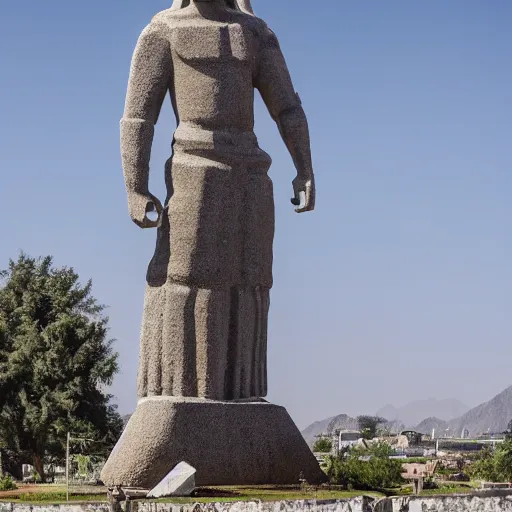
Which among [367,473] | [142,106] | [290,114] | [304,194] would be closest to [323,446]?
[367,473]

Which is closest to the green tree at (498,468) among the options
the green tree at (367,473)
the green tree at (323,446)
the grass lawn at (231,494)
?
the green tree at (367,473)

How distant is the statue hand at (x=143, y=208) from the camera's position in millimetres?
15125

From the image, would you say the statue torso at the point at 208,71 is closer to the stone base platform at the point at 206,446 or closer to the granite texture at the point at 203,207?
the granite texture at the point at 203,207

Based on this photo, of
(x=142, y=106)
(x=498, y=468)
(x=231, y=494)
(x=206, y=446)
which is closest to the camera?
(x=231, y=494)

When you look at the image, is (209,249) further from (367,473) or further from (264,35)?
(367,473)

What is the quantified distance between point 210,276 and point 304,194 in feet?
6.25

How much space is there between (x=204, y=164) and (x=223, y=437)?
3.52 m

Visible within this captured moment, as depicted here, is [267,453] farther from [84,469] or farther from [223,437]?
[84,469]

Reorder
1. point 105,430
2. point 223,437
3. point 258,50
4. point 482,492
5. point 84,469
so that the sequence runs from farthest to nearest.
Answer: point 105,430 → point 84,469 → point 258,50 → point 223,437 → point 482,492

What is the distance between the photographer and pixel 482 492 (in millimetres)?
12906

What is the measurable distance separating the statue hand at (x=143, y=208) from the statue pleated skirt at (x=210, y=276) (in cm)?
15

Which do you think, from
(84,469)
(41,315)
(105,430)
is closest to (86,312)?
(41,315)

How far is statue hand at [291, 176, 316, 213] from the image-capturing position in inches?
629

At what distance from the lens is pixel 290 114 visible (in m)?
16.0
